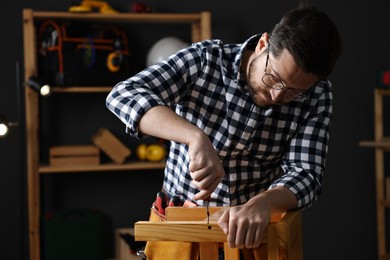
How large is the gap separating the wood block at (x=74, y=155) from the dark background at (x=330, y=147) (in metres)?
0.24

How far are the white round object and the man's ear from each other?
2283 mm

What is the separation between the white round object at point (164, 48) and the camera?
3846 mm

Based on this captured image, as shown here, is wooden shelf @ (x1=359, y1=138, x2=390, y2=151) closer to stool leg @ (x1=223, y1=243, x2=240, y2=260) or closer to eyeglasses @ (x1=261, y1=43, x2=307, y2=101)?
eyeglasses @ (x1=261, y1=43, x2=307, y2=101)

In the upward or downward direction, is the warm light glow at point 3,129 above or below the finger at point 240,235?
above

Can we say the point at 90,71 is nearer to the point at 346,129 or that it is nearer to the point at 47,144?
the point at 47,144

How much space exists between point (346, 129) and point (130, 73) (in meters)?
1.54

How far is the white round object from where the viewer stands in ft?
12.6

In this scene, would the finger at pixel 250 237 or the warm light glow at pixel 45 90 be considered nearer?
the finger at pixel 250 237

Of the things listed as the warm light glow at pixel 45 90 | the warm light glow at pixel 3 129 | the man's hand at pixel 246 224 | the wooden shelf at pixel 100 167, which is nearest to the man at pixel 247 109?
the man's hand at pixel 246 224

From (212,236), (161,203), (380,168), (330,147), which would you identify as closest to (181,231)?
(212,236)

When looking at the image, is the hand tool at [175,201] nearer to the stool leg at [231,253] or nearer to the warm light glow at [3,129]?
the stool leg at [231,253]

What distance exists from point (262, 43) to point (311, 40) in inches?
8.4

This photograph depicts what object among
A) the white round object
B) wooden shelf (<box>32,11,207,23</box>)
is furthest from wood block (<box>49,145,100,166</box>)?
wooden shelf (<box>32,11,207,23</box>)

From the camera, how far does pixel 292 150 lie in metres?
1.68
